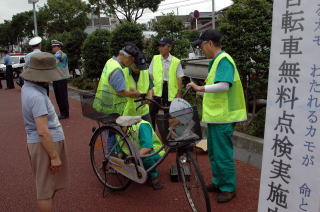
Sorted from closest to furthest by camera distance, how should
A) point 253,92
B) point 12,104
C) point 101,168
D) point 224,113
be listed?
point 224,113, point 101,168, point 253,92, point 12,104

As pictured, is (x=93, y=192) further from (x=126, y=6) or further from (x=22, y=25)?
(x=22, y=25)

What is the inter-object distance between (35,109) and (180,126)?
1.30m

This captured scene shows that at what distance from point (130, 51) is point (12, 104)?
9235 mm

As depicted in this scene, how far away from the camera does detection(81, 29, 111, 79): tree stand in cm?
1252

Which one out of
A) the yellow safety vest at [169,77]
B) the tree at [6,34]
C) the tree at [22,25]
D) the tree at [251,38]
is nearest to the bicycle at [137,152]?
the yellow safety vest at [169,77]

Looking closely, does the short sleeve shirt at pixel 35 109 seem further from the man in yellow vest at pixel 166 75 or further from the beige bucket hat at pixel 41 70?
the man in yellow vest at pixel 166 75

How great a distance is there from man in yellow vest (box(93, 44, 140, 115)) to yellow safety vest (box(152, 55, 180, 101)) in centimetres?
175

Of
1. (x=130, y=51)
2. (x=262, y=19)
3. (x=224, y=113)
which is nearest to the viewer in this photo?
(x=224, y=113)

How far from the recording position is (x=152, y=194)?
13.6ft

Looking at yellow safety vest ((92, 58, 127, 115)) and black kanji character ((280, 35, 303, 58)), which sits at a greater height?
black kanji character ((280, 35, 303, 58))

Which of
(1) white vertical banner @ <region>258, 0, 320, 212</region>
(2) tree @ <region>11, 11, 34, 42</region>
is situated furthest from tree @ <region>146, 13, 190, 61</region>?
(2) tree @ <region>11, 11, 34, 42</region>

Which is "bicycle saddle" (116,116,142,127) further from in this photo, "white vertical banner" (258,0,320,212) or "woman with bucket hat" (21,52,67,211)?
"white vertical banner" (258,0,320,212)

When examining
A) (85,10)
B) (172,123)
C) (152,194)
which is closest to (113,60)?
(172,123)

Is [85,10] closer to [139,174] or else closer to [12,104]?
[12,104]
